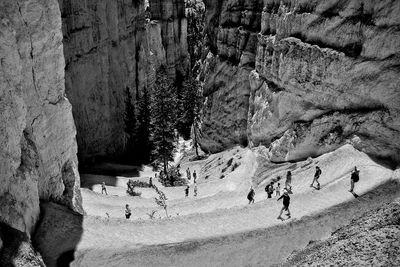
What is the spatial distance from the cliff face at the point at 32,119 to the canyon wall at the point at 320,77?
57.8 feet

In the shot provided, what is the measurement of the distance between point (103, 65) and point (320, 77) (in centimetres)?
2907

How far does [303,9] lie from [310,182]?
46.8 ft

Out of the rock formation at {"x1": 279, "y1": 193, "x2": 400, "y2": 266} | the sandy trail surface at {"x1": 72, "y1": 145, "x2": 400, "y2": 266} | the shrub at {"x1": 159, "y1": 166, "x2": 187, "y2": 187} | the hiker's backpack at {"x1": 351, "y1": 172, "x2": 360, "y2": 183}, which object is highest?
the rock formation at {"x1": 279, "y1": 193, "x2": 400, "y2": 266}

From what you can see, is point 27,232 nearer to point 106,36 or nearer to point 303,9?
point 303,9

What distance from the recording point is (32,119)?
23.1 m

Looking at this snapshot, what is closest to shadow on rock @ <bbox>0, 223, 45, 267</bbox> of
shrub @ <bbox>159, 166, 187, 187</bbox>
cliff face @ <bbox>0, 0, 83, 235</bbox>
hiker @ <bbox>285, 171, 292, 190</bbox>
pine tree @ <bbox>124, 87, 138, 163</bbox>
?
cliff face @ <bbox>0, 0, 83, 235</bbox>

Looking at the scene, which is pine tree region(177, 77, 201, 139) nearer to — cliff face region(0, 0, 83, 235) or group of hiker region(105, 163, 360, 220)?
group of hiker region(105, 163, 360, 220)

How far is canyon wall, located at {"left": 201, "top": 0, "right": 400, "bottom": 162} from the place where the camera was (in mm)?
29016

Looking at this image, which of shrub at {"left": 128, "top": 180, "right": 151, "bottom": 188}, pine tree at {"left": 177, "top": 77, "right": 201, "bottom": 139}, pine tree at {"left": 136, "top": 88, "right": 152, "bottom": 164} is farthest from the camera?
pine tree at {"left": 177, "top": 77, "right": 201, "bottom": 139}

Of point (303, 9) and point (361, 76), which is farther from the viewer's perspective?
point (303, 9)

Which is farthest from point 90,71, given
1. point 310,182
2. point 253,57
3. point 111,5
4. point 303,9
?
point 310,182

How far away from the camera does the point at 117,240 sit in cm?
2264

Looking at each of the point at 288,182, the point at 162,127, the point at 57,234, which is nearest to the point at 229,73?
the point at 162,127

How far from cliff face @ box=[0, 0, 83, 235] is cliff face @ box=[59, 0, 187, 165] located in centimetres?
2130
